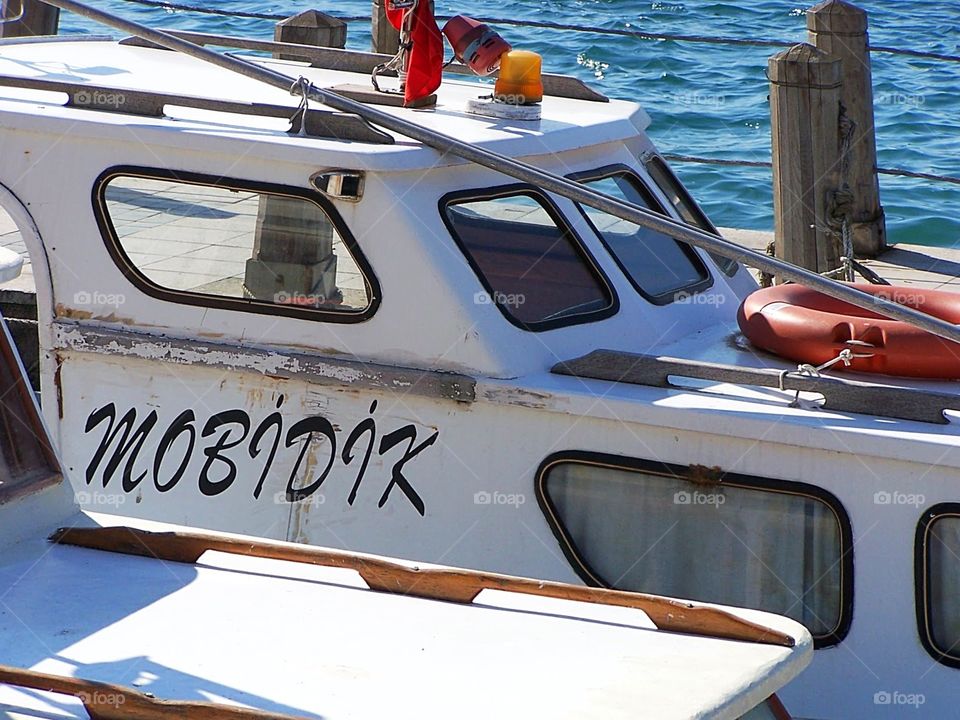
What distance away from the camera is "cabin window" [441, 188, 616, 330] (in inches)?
169

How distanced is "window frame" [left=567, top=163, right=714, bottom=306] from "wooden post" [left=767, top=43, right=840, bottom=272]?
247 centimetres

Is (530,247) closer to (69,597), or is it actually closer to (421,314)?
(421,314)

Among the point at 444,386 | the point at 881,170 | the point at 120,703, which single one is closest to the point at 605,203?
the point at 444,386

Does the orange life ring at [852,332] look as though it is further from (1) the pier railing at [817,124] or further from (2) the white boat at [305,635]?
(1) the pier railing at [817,124]

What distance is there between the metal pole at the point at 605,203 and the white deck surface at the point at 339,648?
120cm

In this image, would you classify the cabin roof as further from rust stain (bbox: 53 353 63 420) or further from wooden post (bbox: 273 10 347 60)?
wooden post (bbox: 273 10 347 60)

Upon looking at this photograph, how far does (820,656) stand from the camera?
3.83 m

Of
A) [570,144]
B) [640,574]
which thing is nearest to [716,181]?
[570,144]

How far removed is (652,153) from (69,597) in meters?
3.06

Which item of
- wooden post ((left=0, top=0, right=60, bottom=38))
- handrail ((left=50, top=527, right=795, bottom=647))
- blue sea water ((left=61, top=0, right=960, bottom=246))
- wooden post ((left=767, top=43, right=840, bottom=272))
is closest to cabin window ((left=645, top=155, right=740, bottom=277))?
wooden post ((left=767, top=43, right=840, bottom=272))

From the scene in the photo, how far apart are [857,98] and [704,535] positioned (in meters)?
4.64

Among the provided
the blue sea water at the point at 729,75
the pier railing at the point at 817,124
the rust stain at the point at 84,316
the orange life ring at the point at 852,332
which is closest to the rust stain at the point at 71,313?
the rust stain at the point at 84,316

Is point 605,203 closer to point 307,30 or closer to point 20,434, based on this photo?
point 20,434

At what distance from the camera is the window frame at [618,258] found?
183 inches
